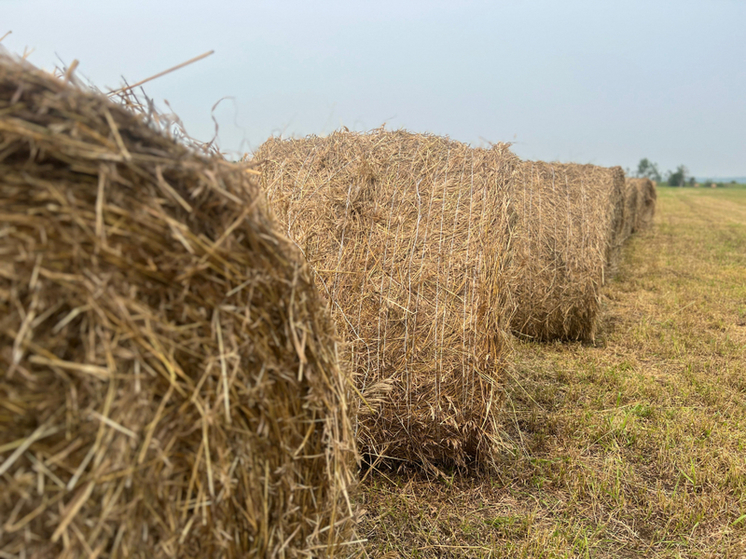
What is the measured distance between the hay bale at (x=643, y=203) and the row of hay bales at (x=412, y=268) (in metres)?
12.8

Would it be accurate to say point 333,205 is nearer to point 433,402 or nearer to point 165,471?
point 433,402

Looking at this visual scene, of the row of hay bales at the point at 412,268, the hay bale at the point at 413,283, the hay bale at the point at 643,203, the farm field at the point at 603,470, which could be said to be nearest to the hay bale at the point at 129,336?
the farm field at the point at 603,470

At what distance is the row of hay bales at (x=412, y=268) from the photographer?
345 centimetres

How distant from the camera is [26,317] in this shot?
1.33 metres

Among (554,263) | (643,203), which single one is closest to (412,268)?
(554,263)

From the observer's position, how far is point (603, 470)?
12.1ft

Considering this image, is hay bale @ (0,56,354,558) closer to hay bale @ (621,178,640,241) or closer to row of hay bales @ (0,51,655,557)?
row of hay bales @ (0,51,655,557)

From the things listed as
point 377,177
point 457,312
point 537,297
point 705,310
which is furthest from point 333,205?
point 705,310

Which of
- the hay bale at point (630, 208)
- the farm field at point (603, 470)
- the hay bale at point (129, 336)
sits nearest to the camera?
the hay bale at point (129, 336)

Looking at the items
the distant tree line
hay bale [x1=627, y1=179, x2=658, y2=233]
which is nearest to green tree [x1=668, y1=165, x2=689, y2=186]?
the distant tree line

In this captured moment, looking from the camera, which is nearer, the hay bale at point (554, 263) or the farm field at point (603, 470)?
the farm field at point (603, 470)

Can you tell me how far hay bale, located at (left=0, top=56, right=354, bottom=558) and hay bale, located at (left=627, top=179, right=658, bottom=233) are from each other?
50.0ft

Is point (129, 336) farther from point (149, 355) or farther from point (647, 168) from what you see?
point (647, 168)

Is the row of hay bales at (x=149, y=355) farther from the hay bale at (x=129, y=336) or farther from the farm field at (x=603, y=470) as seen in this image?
the farm field at (x=603, y=470)
